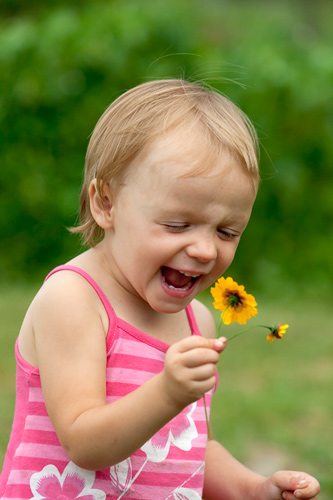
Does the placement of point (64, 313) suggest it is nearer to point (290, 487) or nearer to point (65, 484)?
point (65, 484)

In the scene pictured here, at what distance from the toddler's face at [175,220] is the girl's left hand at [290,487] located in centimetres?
53

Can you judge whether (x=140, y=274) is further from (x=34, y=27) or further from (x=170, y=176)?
(x=34, y=27)

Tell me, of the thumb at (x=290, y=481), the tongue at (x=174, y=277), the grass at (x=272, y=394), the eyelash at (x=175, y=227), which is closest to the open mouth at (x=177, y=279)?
the tongue at (x=174, y=277)

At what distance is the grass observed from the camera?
11.3 ft

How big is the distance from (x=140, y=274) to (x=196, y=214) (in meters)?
0.20

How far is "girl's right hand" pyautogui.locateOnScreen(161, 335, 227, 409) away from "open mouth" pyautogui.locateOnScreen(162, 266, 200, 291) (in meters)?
0.32

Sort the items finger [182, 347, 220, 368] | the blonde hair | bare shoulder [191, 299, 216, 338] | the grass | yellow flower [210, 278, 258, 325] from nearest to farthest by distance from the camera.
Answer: finger [182, 347, 220, 368] < yellow flower [210, 278, 258, 325] < the blonde hair < bare shoulder [191, 299, 216, 338] < the grass

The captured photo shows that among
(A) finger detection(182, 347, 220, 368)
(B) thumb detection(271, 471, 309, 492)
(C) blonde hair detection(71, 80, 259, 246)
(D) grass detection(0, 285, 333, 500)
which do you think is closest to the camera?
(A) finger detection(182, 347, 220, 368)

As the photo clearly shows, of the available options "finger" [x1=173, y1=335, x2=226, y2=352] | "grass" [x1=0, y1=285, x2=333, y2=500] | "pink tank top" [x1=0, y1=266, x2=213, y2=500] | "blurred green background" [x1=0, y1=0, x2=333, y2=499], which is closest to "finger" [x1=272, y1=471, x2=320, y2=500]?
"pink tank top" [x1=0, y1=266, x2=213, y2=500]

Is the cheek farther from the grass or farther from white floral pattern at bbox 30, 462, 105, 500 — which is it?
the grass

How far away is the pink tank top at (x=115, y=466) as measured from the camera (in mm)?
1818

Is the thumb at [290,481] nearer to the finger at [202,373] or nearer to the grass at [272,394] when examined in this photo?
the finger at [202,373]

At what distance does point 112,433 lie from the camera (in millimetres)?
1570

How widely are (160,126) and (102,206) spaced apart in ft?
0.83
